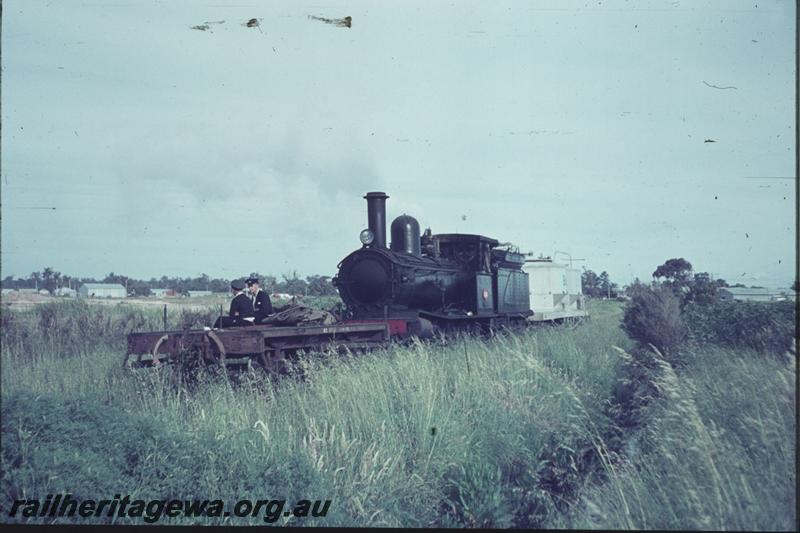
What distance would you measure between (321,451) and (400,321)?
18.8ft

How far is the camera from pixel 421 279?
13.2 metres

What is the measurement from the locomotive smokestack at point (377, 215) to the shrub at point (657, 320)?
626 cm

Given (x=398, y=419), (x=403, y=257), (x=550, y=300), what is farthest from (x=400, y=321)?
(x=550, y=300)

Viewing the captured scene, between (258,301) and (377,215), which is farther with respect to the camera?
(377,215)

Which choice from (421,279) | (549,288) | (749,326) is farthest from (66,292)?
(549,288)

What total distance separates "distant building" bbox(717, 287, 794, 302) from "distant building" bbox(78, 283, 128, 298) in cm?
1739

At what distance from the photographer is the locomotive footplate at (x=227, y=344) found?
8.27 metres

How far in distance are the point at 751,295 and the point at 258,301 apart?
9.90 metres

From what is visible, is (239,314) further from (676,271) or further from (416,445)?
(676,271)

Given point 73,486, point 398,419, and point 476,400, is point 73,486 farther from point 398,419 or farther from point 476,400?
point 476,400

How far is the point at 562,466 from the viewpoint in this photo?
6.83 m

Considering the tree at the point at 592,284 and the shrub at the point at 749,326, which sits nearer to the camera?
the shrub at the point at 749,326

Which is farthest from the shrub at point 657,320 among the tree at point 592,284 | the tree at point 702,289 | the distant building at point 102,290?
the tree at point 592,284

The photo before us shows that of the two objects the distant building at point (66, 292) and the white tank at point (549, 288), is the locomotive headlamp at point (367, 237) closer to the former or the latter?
the distant building at point (66, 292)
